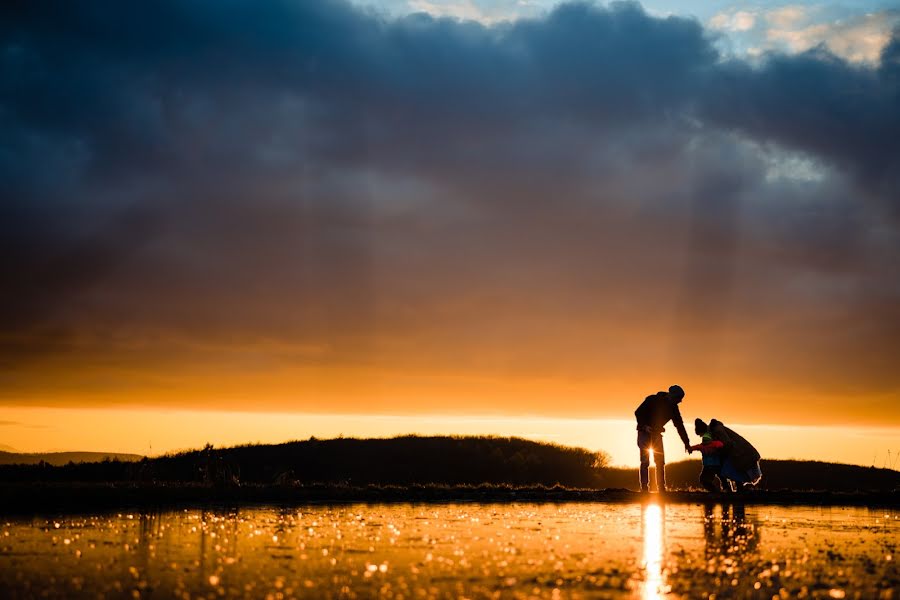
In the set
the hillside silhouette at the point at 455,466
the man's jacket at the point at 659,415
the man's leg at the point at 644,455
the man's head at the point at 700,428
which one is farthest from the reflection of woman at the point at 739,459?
the hillside silhouette at the point at 455,466

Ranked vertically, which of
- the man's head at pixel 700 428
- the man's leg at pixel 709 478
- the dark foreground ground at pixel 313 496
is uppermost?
the man's head at pixel 700 428

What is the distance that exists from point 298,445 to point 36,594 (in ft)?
105

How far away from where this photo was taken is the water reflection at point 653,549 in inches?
376

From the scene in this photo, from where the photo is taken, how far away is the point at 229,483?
23719 millimetres

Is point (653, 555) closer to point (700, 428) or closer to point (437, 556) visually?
point (437, 556)

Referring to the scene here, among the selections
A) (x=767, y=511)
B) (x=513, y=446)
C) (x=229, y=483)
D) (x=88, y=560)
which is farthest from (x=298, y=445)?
(x=88, y=560)

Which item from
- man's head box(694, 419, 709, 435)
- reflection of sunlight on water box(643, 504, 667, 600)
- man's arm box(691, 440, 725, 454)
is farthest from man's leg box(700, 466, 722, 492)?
reflection of sunlight on water box(643, 504, 667, 600)

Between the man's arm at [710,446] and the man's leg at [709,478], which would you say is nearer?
the man's arm at [710,446]

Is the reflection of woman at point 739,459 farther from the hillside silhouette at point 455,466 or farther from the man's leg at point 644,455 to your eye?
the hillside silhouette at point 455,466

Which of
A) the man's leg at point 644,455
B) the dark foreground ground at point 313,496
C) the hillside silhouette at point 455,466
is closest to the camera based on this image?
the dark foreground ground at point 313,496

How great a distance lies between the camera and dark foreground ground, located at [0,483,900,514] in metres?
19.7

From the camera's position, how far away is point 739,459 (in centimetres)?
2483

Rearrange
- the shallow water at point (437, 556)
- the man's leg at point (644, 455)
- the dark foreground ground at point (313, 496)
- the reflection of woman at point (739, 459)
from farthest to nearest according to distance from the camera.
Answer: the man's leg at point (644, 455), the reflection of woman at point (739, 459), the dark foreground ground at point (313, 496), the shallow water at point (437, 556)

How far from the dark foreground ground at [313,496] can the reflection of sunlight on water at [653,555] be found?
458cm
